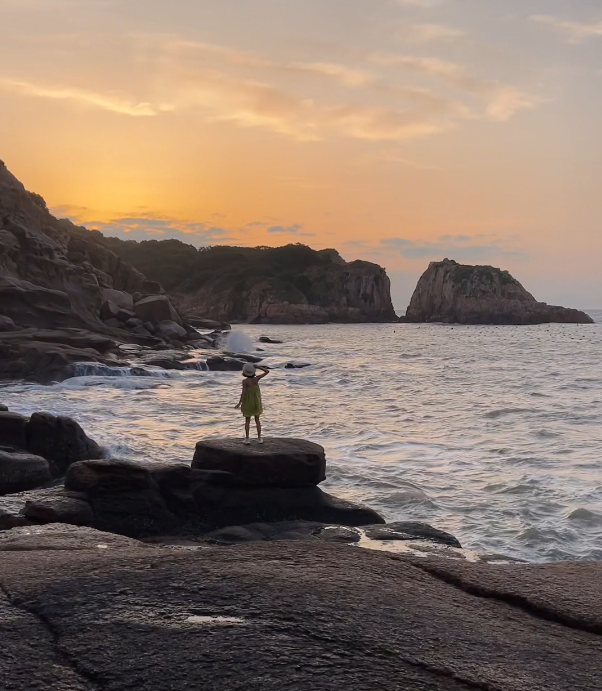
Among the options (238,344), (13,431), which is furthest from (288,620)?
(238,344)

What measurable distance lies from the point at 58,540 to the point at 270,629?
11.5ft

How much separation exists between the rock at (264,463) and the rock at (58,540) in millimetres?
3565

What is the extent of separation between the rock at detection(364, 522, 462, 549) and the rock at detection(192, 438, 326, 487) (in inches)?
56.5

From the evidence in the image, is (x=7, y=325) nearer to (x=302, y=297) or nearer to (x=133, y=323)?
(x=133, y=323)

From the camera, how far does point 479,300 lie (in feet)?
517

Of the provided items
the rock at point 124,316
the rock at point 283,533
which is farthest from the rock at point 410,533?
the rock at point 124,316

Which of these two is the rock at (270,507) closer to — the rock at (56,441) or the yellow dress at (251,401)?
the yellow dress at (251,401)

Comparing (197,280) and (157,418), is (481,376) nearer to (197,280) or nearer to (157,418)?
(157,418)

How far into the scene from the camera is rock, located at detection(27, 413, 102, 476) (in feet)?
47.1

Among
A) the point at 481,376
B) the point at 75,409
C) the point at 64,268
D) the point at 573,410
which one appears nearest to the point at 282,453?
the point at 75,409

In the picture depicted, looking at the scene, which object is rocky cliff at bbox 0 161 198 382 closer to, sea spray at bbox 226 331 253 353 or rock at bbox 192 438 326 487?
sea spray at bbox 226 331 253 353

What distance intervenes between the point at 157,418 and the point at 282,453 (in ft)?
33.6

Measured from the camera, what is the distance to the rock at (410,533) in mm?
10242

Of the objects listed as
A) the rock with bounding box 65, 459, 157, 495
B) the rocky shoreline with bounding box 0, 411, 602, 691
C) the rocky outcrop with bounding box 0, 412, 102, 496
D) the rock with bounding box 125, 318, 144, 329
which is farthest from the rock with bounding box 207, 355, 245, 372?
the rocky shoreline with bounding box 0, 411, 602, 691
